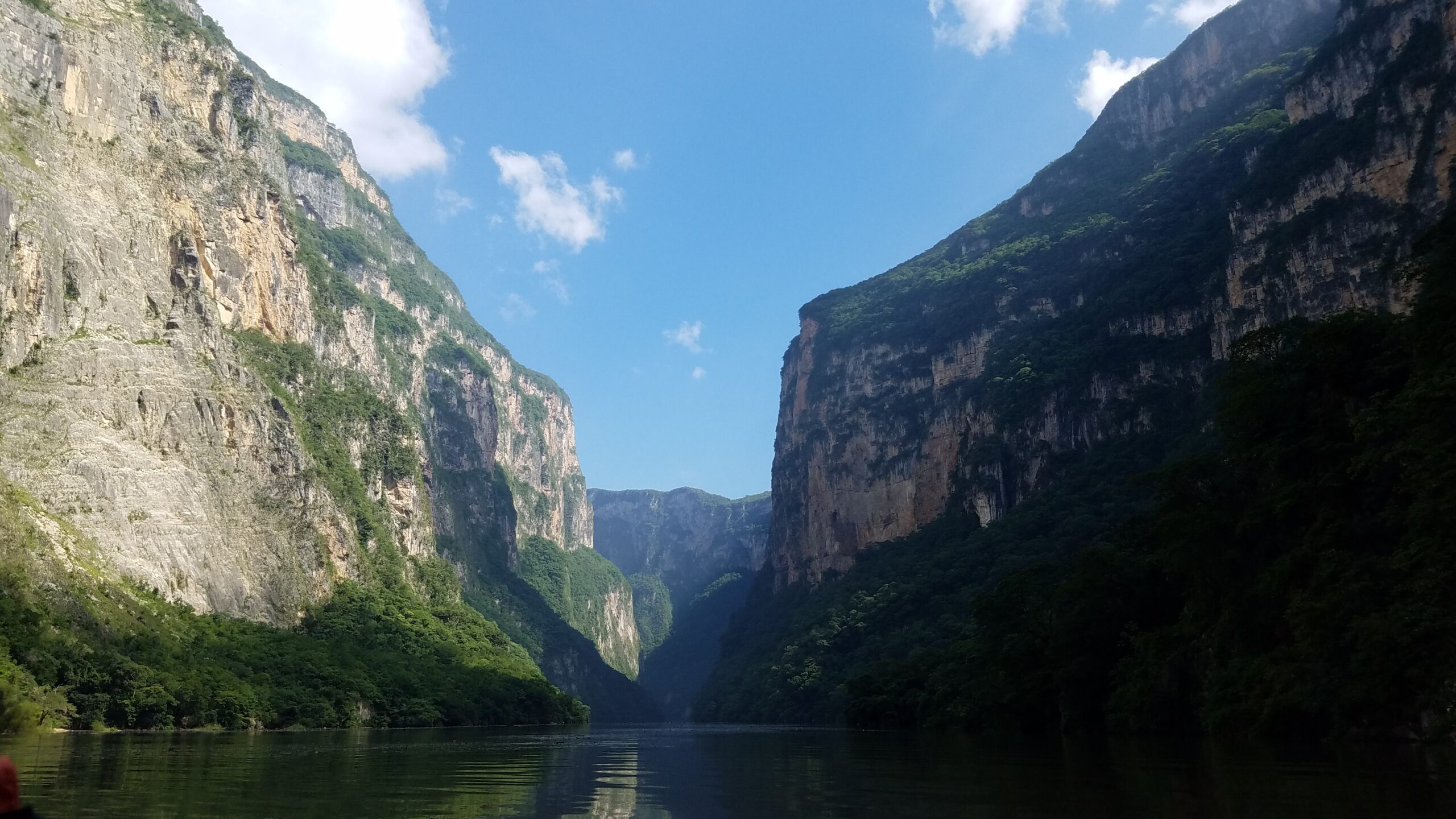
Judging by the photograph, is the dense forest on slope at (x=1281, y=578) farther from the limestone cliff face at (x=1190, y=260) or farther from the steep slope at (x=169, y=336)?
the steep slope at (x=169, y=336)

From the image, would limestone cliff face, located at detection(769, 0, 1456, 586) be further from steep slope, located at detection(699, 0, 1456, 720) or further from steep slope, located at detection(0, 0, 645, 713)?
steep slope, located at detection(0, 0, 645, 713)

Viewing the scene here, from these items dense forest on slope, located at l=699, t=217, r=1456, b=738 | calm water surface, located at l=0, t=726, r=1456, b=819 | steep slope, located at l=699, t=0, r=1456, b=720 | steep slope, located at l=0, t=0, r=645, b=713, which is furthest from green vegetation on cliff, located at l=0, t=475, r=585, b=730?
Answer: dense forest on slope, located at l=699, t=217, r=1456, b=738

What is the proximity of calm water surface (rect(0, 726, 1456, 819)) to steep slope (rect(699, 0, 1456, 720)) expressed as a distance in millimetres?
27410

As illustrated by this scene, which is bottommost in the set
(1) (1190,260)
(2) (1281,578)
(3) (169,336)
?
(2) (1281,578)

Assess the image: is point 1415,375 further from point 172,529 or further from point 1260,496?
point 172,529

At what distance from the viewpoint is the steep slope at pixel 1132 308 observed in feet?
301

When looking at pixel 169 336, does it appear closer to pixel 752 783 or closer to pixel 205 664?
pixel 205 664

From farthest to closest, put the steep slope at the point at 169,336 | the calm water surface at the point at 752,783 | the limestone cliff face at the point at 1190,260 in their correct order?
1. the limestone cliff face at the point at 1190,260
2. the steep slope at the point at 169,336
3. the calm water surface at the point at 752,783

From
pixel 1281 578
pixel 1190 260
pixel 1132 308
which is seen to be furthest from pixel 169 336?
pixel 1190 260

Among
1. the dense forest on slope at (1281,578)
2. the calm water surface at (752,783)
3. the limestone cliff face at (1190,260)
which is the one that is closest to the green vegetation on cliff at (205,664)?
the calm water surface at (752,783)

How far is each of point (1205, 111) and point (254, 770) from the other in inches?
7963

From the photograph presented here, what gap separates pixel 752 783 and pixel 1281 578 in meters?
25.1

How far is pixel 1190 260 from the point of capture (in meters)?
136

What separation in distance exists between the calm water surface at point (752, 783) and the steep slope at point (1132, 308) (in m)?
27.4
